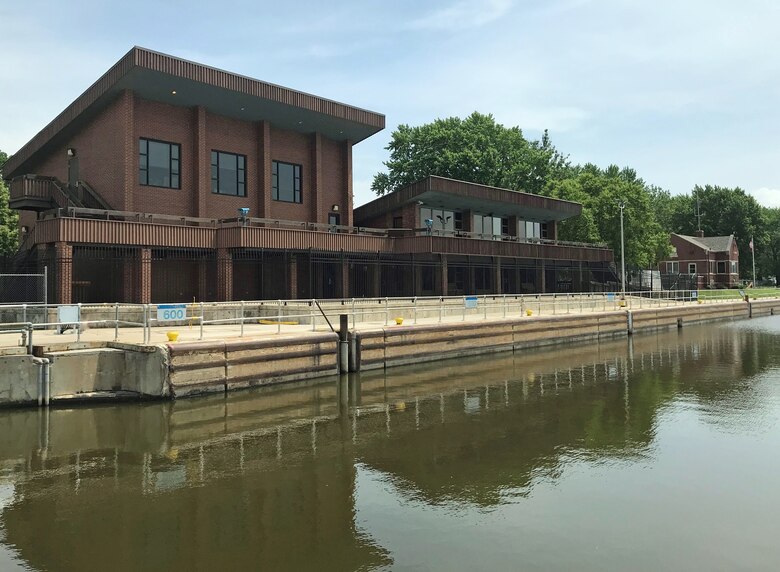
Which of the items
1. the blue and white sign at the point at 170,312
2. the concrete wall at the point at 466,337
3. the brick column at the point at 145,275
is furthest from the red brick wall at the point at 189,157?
the concrete wall at the point at 466,337

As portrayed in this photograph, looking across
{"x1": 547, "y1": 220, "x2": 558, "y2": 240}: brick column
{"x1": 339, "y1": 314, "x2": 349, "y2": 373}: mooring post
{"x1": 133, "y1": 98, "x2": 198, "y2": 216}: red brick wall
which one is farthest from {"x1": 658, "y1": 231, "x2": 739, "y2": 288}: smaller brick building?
{"x1": 339, "y1": 314, "x2": 349, "y2": 373}: mooring post

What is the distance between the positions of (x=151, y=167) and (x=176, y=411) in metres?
22.9

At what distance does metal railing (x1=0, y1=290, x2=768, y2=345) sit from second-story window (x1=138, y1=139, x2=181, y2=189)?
1057 cm

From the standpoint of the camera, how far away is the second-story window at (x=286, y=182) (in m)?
40.4

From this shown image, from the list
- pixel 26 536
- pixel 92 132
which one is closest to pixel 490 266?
pixel 92 132

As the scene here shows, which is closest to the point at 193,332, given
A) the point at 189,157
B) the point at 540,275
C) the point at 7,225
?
the point at 189,157

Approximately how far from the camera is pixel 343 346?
21984mm

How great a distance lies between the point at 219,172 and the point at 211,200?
6.53 feet

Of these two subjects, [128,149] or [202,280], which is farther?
[202,280]

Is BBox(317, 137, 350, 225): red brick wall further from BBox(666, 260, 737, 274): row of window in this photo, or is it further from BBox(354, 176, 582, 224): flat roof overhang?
BBox(666, 260, 737, 274): row of window

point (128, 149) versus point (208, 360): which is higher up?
point (128, 149)

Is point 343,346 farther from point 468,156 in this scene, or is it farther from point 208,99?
point 468,156

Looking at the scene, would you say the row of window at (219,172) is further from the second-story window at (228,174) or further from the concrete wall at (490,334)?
the concrete wall at (490,334)

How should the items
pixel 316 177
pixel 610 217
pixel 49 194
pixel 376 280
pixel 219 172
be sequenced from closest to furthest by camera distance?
pixel 49 194, pixel 219 172, pixel 376 280, pixel 316 177, pixel 610 217
